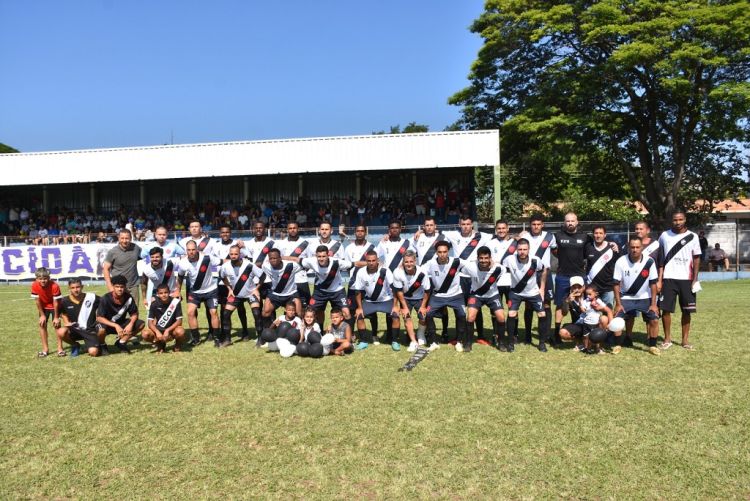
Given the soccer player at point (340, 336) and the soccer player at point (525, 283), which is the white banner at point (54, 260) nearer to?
the soccer player at point (340, 336)

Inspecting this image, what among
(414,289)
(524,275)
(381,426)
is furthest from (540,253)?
(381,426)

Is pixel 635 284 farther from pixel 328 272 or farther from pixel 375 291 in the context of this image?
pixel 328 272

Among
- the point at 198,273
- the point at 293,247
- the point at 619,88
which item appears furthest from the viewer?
the point at 619,88

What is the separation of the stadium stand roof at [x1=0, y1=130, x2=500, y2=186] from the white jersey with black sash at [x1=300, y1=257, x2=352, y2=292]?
1552 centimetres

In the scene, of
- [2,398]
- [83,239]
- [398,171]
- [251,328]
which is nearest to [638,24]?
[398,171]

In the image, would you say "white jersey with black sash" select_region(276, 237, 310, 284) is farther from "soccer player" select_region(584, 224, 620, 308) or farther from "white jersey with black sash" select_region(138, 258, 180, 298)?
"soccer player" select_region(584, 224, 620, 308)

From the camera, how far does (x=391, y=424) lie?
5.32m

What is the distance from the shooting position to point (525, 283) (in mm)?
8852

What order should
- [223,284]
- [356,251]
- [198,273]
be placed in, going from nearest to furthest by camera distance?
[198,273], [223,284], [356,251]

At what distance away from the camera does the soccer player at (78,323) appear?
8500 mm

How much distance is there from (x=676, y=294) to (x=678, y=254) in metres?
0.57

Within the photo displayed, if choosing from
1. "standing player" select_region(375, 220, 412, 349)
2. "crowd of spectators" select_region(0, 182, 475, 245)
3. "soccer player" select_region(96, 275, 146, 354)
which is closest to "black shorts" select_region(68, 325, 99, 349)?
"soccer player" select_region(96, 275, 146, 354)

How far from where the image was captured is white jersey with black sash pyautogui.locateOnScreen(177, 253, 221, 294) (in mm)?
9422

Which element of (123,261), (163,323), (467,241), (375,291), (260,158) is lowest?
(163,323)
